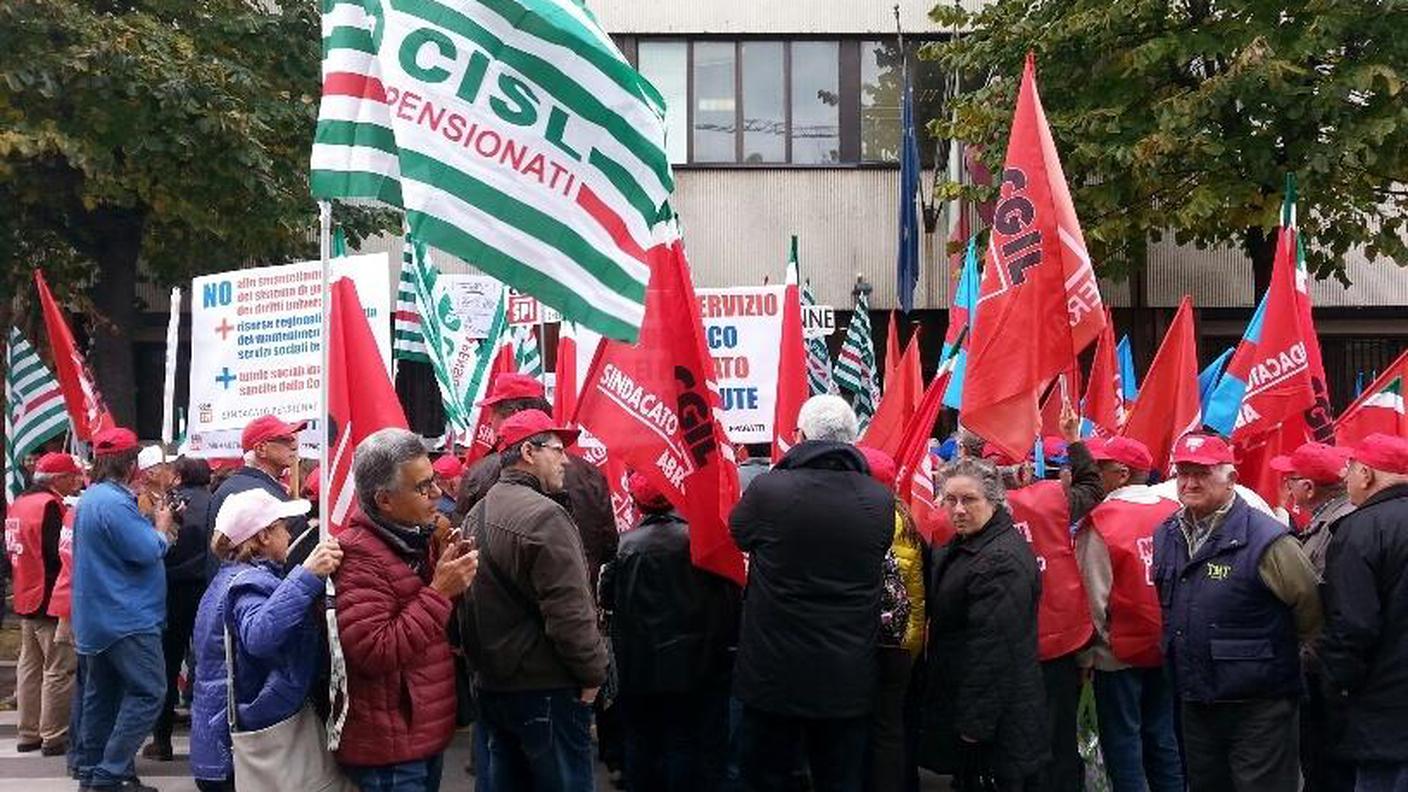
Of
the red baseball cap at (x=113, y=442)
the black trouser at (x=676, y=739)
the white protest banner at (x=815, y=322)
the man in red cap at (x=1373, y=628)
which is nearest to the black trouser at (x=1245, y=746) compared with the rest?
the man in red cap at (x=1373, y=628)

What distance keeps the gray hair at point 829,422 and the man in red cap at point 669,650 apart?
0.96m

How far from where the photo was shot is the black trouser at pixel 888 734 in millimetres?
6820

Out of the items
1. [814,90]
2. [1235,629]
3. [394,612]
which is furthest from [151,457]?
[814,90]

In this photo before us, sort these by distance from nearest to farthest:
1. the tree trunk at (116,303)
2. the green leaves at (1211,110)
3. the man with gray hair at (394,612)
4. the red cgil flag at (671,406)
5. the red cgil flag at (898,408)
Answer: the man with gray hair at (394,612) < the red cgil flag at (671,406) < the red cgil flag at (898,408) < the green leaves at (1211,110) < the tree trunk at (116,303)

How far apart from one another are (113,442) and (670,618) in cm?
321

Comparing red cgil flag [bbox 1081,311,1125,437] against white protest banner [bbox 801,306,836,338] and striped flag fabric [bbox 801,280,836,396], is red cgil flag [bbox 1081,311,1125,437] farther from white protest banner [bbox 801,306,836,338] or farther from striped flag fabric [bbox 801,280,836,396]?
striped flag fabric [bbox 801,280,836,396]

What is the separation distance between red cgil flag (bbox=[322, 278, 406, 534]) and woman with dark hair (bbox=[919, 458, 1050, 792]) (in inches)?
97.2

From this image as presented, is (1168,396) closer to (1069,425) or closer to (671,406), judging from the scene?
(1069,425)

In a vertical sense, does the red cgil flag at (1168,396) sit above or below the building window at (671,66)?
below

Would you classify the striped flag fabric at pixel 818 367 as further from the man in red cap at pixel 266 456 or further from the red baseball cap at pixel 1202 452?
the red baseball cap at pixel 1202 452

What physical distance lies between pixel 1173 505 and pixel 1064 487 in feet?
1.65

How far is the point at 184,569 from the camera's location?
9164mm

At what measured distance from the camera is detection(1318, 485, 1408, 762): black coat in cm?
586

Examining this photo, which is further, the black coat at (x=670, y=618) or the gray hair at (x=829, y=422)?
the black coat at (x=670, y=618)
